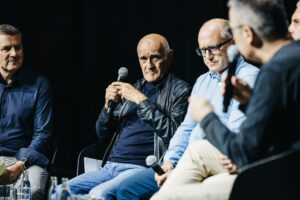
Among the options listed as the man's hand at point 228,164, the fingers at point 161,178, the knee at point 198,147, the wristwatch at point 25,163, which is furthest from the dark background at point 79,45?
the man's hand at point 228,164

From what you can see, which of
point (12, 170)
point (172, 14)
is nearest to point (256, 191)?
point (12, 170)

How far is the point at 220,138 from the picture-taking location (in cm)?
163

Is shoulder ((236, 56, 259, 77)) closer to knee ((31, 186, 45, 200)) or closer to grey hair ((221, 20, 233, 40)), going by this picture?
grey hair ((221, 20, 233, 40))

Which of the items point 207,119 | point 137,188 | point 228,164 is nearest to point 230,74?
point 207,119

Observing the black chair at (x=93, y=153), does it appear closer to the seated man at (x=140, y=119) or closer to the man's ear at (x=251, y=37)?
the seated man at (x=140, y=119)

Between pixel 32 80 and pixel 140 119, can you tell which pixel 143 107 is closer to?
pixel 140 119

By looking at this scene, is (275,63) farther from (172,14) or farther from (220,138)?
(172,14)

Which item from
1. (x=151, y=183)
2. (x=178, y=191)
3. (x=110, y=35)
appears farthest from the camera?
(x=110, y=35)

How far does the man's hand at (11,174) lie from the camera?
9.71 feet

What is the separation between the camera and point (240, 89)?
5.67 ft

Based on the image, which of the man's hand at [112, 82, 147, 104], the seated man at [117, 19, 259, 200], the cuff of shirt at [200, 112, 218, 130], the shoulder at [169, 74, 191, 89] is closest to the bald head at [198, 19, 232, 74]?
the seated man at [117, 19, 259, 200]

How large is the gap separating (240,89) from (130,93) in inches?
51.8

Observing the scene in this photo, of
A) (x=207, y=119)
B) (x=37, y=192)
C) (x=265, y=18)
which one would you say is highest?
(x=265, y=18)

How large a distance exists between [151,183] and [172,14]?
5.58 ft
